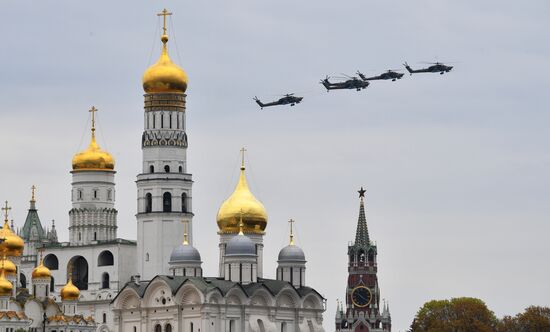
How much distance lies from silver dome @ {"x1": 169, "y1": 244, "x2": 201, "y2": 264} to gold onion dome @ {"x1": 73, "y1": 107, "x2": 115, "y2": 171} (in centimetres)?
1112

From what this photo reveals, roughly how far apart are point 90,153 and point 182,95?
8719 millimetres

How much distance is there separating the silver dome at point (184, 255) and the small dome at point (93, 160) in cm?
1114

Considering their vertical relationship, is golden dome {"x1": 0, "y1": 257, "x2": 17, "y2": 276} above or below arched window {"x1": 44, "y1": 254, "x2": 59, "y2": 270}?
below

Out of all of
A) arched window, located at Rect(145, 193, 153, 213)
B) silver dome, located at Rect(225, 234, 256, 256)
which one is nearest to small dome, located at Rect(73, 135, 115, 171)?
arched window, located at Rect(145, 193, 153, 213)

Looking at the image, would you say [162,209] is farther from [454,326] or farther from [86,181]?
[454,326]

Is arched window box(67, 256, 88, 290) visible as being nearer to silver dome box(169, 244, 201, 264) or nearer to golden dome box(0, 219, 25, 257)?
golden dome box(0, 219, 25, 257)

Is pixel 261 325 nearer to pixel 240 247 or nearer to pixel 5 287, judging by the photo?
pixel 240 247

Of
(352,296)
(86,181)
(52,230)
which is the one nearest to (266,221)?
(86,181)

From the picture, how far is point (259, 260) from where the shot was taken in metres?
120

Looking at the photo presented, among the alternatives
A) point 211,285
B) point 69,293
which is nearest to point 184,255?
point 211,285

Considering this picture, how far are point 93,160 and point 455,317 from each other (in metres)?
23.2

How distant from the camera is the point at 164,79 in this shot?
118m

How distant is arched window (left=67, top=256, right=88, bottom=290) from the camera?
4850 inches

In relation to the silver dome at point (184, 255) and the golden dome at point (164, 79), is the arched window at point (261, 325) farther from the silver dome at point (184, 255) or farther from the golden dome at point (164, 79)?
the golden dome at point (164, 79)
